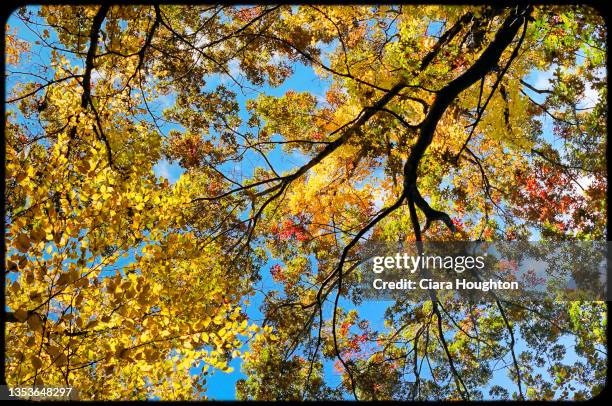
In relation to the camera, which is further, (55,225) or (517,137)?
(517,137)

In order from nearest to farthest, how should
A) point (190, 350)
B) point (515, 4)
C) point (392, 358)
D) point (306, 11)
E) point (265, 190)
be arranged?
1. point (515, 4)
2. point (190, 350)
3. point (306, 11)
4. point (392, 358)
5. point (265, 190)

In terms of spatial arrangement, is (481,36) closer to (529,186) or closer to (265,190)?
(529,186)

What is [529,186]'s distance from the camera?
685 cm

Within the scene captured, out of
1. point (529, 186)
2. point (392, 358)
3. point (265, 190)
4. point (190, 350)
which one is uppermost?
point (529, 186)

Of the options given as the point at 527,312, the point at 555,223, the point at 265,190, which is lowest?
the point at 527,312

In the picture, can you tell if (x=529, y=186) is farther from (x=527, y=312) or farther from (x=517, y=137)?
(x=527, y=312)

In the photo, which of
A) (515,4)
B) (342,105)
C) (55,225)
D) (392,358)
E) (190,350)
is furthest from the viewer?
(342,105)

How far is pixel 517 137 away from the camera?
621cm

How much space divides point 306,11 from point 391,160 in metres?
2.26

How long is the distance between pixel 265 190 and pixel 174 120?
→ 5.45ft

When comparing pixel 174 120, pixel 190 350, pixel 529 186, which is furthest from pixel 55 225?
pixel 529 186

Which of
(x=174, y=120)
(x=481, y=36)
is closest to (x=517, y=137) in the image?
(x=481, y=36)

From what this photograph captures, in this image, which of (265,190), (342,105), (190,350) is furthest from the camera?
(342,105)

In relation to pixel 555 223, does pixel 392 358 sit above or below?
below
